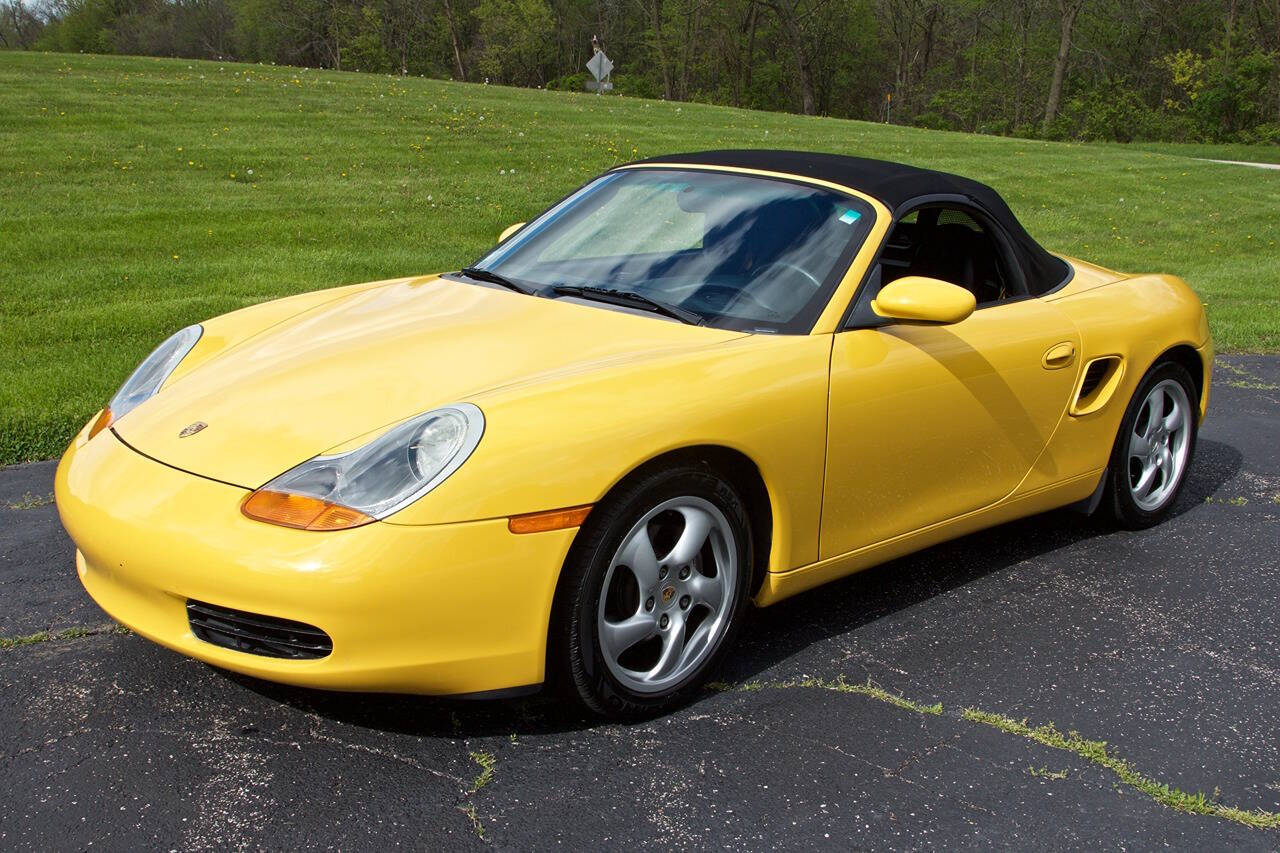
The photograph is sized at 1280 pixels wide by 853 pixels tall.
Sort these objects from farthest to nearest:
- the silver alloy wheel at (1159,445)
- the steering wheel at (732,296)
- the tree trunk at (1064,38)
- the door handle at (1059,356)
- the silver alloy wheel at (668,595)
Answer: the tree trunk at (1064,38)
the silver alloy wheel at (1159,445)
the door handle at (1059,356)
the steering wheel at (732,296)
the silver alloy wheel at (668,595)

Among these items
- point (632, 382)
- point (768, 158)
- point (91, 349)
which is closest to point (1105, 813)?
point (632, 382)

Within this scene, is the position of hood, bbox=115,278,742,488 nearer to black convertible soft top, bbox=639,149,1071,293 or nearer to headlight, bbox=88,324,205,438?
headlight, bbox=88,324,205,438

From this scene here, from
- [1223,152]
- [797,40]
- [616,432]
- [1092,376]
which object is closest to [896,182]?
[1092,376]

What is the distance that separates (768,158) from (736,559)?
1618 mm

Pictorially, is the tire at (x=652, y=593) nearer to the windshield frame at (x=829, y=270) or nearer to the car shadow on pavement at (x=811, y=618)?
the car shadow on pavement at (x=811, y=618)

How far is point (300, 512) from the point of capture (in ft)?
8.72

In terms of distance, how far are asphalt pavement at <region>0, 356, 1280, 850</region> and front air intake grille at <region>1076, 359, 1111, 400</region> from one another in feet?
2.39

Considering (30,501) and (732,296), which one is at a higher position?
(732,296)

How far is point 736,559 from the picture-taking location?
318cm

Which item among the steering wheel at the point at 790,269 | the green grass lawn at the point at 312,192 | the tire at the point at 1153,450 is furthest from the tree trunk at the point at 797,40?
the steering wheel at the point at 790,269

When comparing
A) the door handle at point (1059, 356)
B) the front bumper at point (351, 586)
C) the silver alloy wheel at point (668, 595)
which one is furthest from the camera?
the door handle at point (1059, 356)

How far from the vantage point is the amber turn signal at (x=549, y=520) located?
2.67m

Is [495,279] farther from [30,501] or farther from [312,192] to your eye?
[312,192]

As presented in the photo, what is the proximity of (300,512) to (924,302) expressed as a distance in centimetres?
182
